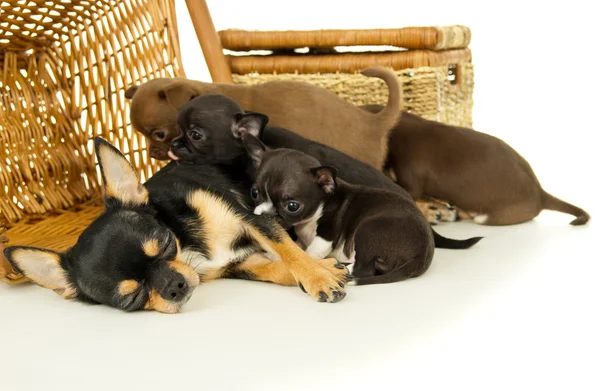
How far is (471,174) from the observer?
11.9 feet

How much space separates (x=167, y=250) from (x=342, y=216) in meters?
0.80

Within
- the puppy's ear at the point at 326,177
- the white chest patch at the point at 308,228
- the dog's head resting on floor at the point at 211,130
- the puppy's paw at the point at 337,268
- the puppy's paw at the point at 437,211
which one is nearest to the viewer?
the puppy's paw at the point at 337,268

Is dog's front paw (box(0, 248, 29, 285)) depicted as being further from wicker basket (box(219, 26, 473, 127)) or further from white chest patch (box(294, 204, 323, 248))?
wicker basket (box(219, 26, 473, 127))

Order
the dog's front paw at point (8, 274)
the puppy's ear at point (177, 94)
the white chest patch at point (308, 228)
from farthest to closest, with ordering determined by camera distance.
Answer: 1. the puppy's ear at point (177, 94)
2. the white chest patch at point (308, 228)
3. the dog's front paw at point (8, 274)

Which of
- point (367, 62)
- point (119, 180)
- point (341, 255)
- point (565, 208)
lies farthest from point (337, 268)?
point (367, 62)

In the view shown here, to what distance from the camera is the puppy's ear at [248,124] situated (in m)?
3.14

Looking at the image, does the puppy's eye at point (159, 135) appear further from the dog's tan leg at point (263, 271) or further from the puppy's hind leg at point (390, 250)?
the puppy's hind leg at point (390, 250)

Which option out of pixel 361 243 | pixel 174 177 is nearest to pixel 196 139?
pixel 174 177

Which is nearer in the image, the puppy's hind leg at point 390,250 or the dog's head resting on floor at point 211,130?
the puppy's hind leg at point 390,250

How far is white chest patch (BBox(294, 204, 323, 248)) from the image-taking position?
118 inches

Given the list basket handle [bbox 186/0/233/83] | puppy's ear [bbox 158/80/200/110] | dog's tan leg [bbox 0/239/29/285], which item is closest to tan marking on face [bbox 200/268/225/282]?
dog's tan leg [bbox 0/239/29/285]

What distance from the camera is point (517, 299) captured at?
2.55 metres

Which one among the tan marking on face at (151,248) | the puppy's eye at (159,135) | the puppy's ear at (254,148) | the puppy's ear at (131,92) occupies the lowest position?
the tan marking on face at (151,248)

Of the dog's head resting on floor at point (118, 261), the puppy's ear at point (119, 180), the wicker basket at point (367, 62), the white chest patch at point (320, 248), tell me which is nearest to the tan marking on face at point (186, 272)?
the dog's head resting on floor at point (118, 261)
